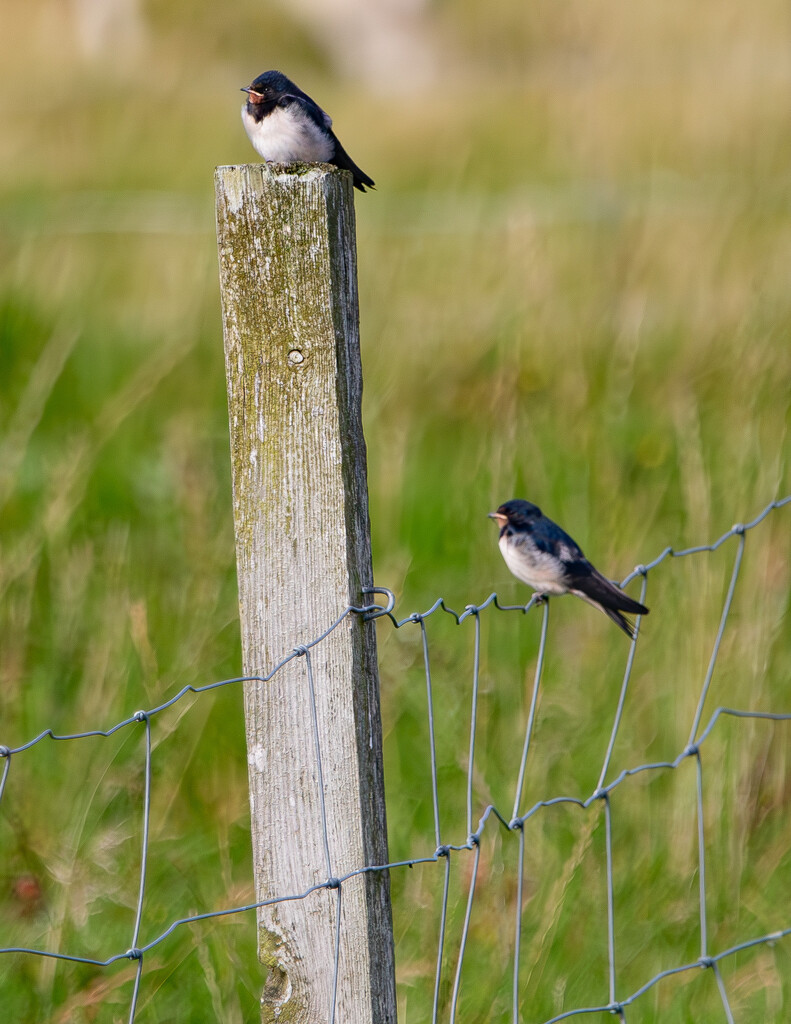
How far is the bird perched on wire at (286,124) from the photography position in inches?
87.6

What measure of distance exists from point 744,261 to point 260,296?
472 centimetres

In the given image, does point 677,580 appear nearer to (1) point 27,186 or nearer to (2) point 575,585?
(2) point 575,585

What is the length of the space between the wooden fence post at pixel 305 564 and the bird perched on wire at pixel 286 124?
0.80 m

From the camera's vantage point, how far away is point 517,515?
9.11 ft

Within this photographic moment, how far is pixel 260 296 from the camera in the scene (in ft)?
4.66

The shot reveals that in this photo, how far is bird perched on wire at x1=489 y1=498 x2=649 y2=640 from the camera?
2.59 metres

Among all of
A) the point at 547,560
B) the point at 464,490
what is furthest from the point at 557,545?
the point at 464,490

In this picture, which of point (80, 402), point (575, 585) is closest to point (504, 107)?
point (80, 402)

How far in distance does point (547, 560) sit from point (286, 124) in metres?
1.09

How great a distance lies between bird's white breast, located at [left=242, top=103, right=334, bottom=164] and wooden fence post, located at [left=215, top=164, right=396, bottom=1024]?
2.74 feet

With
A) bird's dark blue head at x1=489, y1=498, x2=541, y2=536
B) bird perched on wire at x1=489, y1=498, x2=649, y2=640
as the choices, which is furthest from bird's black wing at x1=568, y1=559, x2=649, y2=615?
bird's dark blue head at x1=489, y1=498, x2=541, y2=536

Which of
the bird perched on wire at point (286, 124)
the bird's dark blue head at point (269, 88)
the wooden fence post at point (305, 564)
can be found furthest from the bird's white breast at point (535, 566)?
the wooden fence post at point (305, 564)

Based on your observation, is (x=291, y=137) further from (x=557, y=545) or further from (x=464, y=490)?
(x=464, y=490)

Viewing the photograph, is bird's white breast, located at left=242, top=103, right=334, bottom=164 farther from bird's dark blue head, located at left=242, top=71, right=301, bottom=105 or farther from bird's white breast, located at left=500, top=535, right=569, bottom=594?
bird's white breast, located at left=500, top=535, right=569, bottom=594
